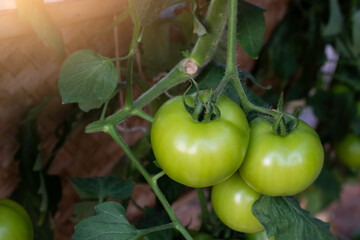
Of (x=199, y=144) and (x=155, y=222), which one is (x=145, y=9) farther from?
(x=155, y=222)

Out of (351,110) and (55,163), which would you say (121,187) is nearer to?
(55,163)

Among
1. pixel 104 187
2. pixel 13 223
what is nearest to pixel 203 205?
pixel 104 187

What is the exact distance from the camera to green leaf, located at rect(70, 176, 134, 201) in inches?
22.2

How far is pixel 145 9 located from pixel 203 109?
5.6 inches

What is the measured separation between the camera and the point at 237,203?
0.44 m

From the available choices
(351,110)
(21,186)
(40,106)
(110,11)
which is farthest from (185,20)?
(351,110)

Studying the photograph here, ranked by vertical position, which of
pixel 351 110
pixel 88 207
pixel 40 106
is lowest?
pixel 351 110

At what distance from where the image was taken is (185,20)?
0.61 metres

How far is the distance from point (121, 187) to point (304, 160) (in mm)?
301

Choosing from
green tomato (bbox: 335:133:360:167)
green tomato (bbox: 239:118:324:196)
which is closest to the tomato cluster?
green tomato (bbox: 239:118:324:196)

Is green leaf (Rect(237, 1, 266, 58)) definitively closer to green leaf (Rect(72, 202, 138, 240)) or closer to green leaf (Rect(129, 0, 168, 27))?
green leaf (Rect(129, 0, 168, 27))

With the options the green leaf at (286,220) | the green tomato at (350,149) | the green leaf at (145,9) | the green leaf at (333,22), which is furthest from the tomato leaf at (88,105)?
the green tomato at (350,149)

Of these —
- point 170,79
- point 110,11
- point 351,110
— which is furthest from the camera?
point 351,110

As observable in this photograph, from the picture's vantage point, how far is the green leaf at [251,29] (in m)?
0.57
